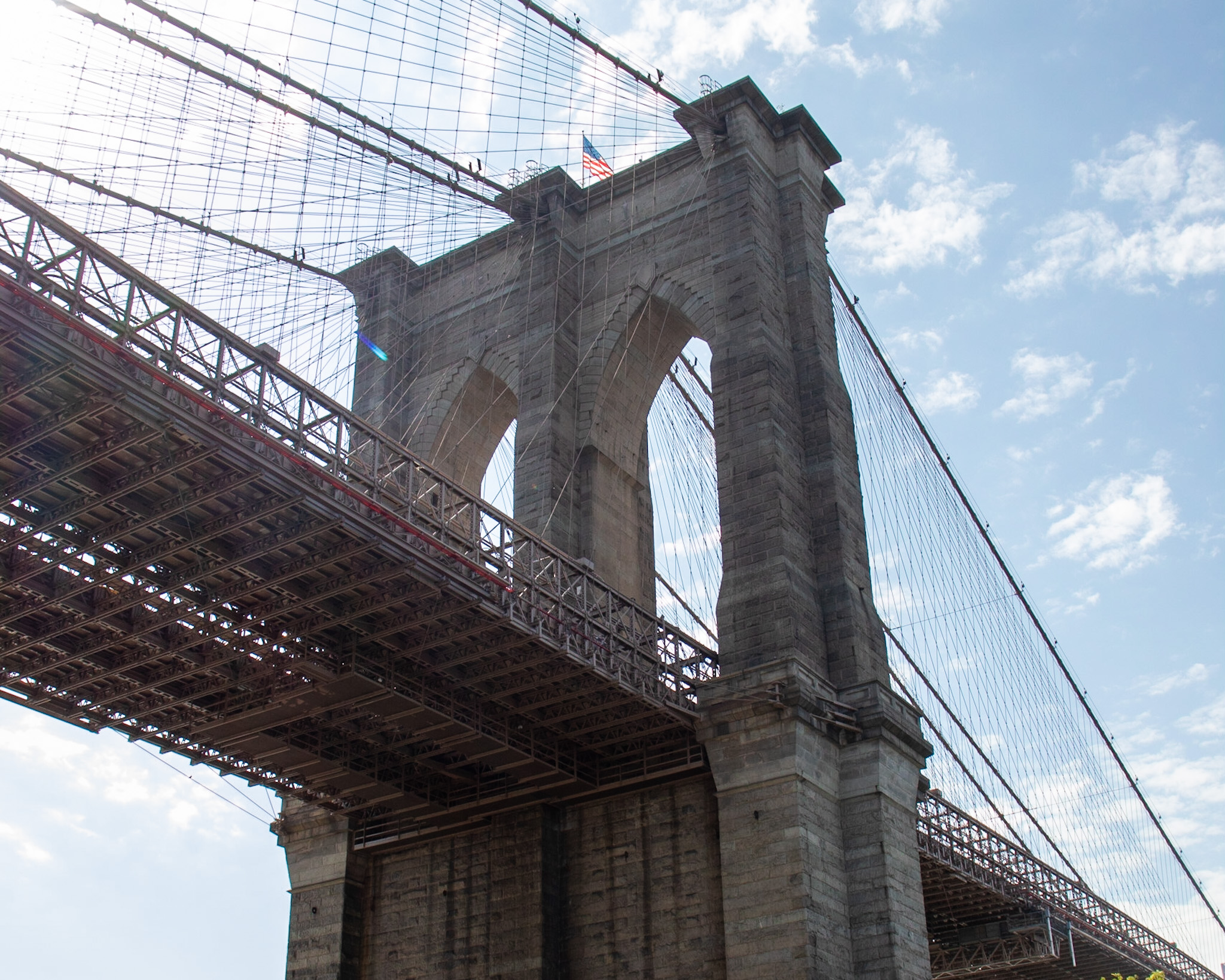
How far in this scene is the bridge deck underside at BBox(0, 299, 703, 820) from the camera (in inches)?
943

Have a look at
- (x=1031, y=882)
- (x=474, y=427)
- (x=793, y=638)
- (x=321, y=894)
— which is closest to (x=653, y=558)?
(x=474, y=427)

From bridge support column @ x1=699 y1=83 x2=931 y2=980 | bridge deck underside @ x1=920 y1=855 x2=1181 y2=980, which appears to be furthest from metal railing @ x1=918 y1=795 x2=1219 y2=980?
bridge support column @ x1=699 y1=83 x2=931 y2=980

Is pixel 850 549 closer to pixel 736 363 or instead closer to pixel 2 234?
pixel 736 363

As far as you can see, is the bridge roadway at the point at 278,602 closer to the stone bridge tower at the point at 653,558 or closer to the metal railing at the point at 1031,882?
the stone bridge tower at the point at 653,558

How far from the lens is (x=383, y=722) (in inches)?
1270

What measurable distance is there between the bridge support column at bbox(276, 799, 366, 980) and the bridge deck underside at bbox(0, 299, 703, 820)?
1721 millimetres

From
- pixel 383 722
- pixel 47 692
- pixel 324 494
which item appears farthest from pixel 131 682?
pixel 324 494

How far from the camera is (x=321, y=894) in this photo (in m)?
37.3

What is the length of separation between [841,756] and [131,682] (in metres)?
16.3

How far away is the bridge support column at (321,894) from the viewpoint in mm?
36250

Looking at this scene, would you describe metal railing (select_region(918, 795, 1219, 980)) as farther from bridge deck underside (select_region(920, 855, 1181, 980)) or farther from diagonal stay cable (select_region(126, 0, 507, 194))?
diagonal stay cable (select_region(126, 0, 507, 194))

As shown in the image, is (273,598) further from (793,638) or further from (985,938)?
(985,938)

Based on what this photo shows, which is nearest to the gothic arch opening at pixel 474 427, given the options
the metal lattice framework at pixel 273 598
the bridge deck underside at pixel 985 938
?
the metal lattice framework at pixel 273 598

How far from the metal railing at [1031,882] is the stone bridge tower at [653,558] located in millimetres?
12961
